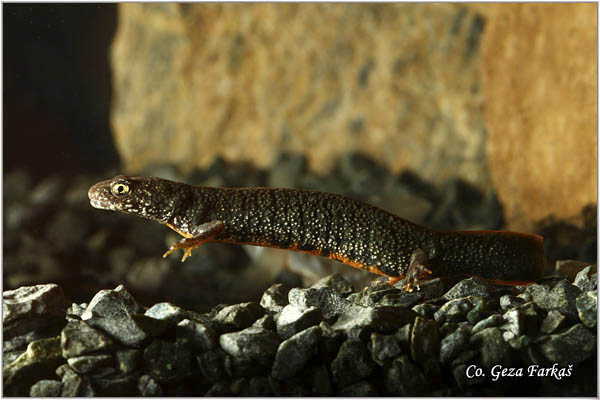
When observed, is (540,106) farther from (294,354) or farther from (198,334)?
(198,334)

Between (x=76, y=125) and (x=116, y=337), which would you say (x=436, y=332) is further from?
(x=76, y=125)

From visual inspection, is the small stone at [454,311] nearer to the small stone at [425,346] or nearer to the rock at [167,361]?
the small stone at [425,346]

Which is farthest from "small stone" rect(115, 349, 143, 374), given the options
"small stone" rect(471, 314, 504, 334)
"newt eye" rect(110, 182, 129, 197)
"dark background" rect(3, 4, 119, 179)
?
"dark background" rect(3, 4, 119, 179)

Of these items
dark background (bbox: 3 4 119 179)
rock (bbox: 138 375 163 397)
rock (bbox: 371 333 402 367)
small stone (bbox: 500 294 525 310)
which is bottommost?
rock (bbox: 138 375 163 397)

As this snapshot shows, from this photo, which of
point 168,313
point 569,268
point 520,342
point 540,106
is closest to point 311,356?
point 168,313

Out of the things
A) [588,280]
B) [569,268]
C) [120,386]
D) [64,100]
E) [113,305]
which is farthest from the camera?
[64,100]

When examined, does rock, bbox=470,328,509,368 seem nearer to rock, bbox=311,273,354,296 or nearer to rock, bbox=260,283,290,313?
rock, bbox=260,283,290,313

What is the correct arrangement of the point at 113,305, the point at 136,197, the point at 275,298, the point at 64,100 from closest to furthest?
the point at 113,305
the point at 275,298
the point at 136,197
the point at 64,100

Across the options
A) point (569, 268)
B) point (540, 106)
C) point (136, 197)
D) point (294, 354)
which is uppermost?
point (540, 106)

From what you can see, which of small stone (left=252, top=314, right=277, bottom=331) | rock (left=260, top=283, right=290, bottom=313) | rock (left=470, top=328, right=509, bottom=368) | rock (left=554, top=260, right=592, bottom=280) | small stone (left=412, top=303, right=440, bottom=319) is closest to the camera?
rock (left=470, top=328, right=509, bottom=368)
